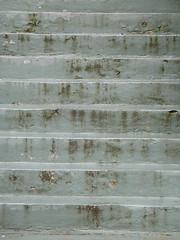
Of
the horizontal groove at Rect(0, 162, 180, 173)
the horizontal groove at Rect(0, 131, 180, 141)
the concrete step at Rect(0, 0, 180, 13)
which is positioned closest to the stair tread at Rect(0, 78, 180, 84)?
the horizontal groove at Rect(0, 131, 180, 141)

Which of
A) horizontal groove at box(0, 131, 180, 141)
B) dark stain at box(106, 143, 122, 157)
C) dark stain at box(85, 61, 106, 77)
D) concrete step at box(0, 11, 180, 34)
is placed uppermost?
concrete step at box(0, 11, 180, 34)

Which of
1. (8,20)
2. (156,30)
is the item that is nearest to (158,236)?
(156,30)

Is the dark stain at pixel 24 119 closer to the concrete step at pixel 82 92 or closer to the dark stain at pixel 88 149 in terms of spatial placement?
the concrete step at pixel 82 92

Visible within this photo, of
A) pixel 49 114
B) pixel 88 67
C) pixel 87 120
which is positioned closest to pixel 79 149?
pixel 87 120

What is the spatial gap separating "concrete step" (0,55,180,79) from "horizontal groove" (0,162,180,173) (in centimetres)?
84

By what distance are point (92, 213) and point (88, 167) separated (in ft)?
1.20

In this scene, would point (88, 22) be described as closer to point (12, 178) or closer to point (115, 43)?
point (115, 43)

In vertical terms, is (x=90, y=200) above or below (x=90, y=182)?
below

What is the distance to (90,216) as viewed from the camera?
6.93 feet

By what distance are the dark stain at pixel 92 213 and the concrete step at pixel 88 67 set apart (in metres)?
1.21

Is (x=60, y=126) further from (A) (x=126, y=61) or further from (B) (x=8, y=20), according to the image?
(B) (x=8, y=20)

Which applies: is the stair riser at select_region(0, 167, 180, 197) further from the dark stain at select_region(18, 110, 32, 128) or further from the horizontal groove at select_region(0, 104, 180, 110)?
the horizontal groove at select_region(0, 104, 180, 110)

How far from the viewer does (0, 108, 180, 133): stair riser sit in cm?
241

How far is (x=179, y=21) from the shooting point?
2.79 meters
